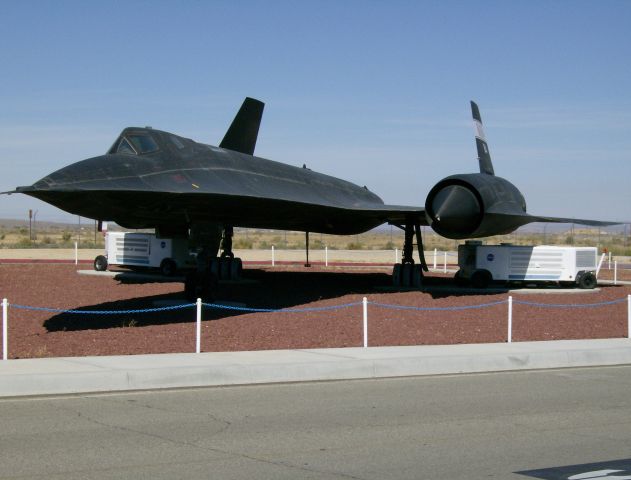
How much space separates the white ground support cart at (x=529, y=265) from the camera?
2495 centimetres

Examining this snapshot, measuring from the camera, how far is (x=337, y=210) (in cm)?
2147

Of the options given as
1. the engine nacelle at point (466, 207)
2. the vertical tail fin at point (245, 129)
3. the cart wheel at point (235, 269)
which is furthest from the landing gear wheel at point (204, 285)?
the cart wheel at point (235, 269)

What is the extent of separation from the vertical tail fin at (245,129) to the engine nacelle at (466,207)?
5778 mm

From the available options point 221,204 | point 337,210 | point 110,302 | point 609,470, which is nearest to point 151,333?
point 221,204

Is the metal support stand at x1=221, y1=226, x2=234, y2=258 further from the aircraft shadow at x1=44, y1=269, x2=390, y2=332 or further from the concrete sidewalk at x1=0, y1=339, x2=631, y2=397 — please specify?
the concrete sidewalk at x1=0, y1=339, x2=631, y2=397

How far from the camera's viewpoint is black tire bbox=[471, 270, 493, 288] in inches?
985

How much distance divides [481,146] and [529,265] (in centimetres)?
363

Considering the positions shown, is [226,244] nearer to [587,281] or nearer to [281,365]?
[587,281]

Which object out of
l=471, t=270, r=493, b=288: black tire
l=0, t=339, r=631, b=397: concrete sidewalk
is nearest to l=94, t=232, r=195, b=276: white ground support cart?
l=471, t=270, r=493, b=288: black tire

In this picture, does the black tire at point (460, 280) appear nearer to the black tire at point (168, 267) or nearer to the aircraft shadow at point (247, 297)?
the aircraft shadow at point (247, 297)

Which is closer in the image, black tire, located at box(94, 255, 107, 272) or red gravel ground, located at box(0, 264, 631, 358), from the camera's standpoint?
red gravel ground, located at box(0, 264, 631, 358)

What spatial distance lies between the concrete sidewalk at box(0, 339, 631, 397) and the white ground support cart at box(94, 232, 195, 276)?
52.3 feet

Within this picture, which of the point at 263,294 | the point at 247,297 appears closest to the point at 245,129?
the point at 263,294

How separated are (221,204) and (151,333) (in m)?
3.62
